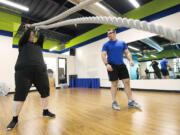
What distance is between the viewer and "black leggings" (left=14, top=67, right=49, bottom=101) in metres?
1.13

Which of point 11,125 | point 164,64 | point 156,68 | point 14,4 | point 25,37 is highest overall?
point 14,4

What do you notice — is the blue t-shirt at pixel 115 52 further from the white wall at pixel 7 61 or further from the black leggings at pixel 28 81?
the white wall at pixel 7 61

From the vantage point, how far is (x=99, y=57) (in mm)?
5234

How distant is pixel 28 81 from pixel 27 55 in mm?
310

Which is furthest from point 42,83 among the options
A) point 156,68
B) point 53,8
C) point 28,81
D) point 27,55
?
point 53,8

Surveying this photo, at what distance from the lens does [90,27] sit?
5359mm

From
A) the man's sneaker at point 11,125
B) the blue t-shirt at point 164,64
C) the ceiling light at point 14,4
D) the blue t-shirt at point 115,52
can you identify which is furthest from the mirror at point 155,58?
the ceiling light at point 14,4

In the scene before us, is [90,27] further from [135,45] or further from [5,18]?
[5,18]

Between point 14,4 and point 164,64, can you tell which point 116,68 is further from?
point 14,4

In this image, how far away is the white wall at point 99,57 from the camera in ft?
10.2

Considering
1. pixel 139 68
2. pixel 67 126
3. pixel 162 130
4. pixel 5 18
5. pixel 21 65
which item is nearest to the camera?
pixel 162 130

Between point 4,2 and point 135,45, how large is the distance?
4766mm

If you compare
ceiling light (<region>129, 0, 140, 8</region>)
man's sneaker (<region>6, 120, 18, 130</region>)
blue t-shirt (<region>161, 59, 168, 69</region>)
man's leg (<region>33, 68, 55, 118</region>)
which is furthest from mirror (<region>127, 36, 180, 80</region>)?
man's sneaker (<region>6, 120, 18, 130</region>)

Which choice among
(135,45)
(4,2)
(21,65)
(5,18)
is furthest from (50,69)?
(21,65)
